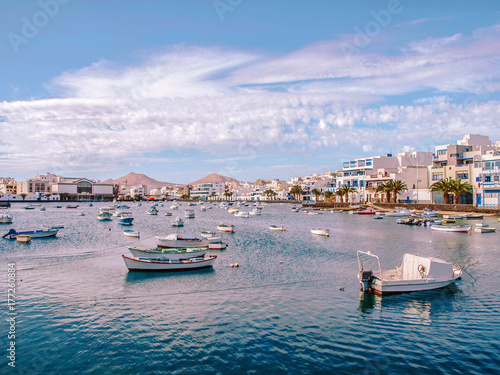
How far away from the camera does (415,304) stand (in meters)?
20.7

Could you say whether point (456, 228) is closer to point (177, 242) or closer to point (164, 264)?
point (177, 242)

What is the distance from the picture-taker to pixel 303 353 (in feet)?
47.8

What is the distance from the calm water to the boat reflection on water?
0.20ft

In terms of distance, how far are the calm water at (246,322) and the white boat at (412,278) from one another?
1.88 ft

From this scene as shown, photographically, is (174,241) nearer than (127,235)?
Yes

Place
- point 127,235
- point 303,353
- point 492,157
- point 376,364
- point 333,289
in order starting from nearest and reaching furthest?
point 376,364 → point 303,353 → point 333,289 → point 127,235 → point 492,157

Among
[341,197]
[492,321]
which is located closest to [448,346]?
[492,321]

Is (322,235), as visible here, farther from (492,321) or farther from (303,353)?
(303,353)

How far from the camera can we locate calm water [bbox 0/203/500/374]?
13812 mm

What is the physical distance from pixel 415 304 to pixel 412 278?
11.1 ft

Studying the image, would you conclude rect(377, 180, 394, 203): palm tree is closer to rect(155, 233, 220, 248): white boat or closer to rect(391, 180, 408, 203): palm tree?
rect(391, 180, 408, 203): palm tree

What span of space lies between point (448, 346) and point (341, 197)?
434ft

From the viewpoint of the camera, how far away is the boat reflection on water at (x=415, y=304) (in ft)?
62.6

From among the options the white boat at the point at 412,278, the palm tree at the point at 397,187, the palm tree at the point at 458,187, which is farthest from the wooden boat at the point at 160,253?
the palm tree at the point at 397,187
